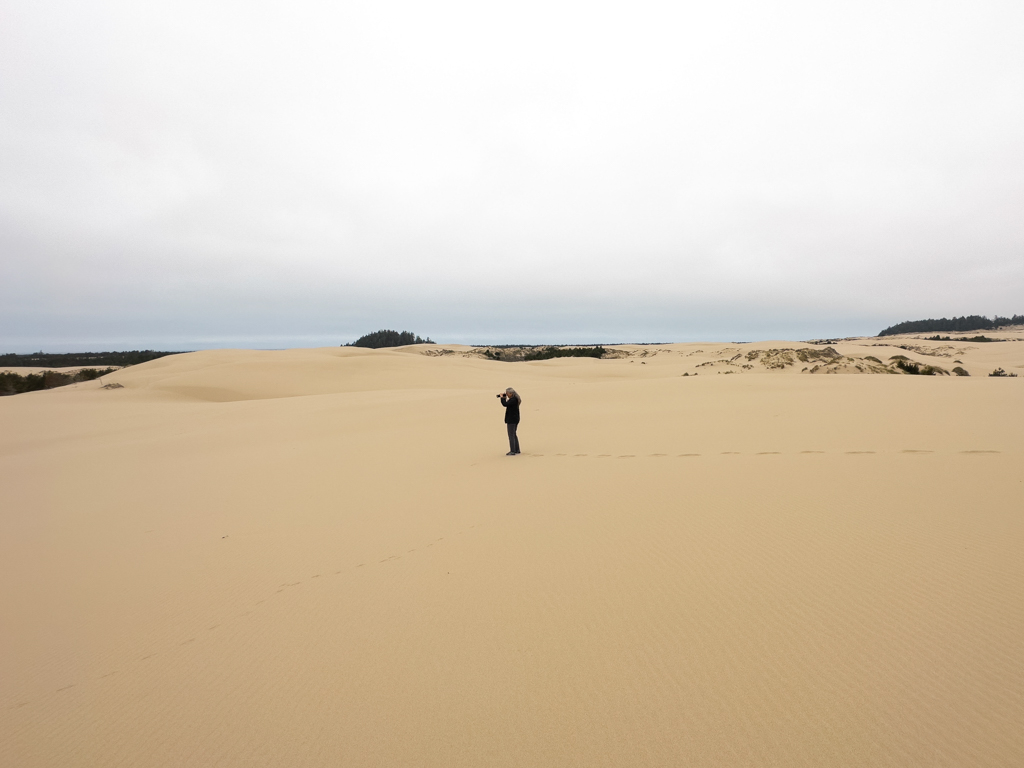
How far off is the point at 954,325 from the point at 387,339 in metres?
90.1

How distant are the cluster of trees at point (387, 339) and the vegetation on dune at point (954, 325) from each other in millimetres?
75614

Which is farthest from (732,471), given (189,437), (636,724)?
(189,437)

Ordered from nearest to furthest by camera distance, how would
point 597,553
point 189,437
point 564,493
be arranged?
point 597,553 → point 564,493 → point 189,437

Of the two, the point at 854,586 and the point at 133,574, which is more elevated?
the point at 854,586

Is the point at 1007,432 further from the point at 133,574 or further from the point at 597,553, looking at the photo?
the point at 133,574

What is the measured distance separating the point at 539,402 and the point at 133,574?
10.0 meters

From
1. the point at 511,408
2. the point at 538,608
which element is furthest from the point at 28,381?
the point at 538,608

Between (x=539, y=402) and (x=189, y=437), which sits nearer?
(x=189, y=437)

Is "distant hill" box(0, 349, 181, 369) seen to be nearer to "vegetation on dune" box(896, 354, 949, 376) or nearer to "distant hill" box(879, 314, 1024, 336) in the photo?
"vegetation on dune" box(896, 354, 949, 376)

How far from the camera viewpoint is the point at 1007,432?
6.83 meters

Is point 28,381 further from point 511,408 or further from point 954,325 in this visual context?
point 954,325

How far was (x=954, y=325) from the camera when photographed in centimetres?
7769

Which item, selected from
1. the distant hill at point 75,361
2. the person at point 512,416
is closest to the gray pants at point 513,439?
the person at point 512,416

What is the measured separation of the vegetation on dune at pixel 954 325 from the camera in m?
75.4
